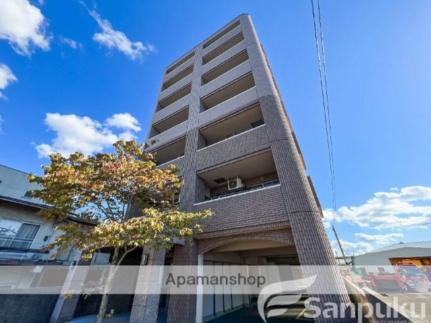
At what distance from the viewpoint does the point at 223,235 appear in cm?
752

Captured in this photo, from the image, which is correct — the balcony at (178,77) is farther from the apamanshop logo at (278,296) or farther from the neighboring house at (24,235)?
the apamanshop logo at (278,296)

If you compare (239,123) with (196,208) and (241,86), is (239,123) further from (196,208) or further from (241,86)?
(196,208)

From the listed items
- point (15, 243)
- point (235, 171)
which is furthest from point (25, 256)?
point (235, 171)

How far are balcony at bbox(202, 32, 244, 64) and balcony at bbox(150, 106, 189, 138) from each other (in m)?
5.22

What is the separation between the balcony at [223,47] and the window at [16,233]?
608 inches

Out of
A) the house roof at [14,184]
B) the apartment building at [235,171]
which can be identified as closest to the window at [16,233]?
the house roof at [14,184]

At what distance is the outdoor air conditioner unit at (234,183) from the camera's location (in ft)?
31.6

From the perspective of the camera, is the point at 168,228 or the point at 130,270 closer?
the point at 168,228

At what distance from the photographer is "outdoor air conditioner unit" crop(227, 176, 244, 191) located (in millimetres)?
9633

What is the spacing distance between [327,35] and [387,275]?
898 inches

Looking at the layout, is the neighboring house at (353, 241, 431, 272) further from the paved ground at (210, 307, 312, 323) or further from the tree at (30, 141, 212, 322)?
the tree at (30, 141, 212, 322)

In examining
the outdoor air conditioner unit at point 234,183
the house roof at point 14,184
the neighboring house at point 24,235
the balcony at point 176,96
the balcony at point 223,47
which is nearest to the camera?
the neighboring house at point 24,235

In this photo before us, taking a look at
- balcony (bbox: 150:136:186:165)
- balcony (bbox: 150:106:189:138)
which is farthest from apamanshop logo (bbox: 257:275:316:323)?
balcony (bbox: 150:106:189:138)

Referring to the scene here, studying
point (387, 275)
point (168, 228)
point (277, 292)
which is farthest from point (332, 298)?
point (387, 275)
